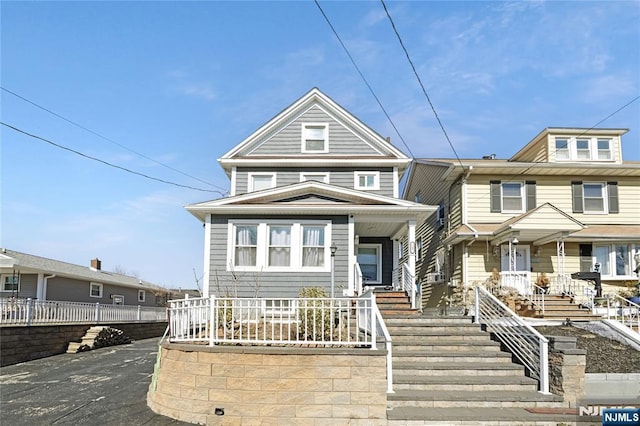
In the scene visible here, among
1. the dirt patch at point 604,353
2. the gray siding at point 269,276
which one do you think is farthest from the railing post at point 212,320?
the dirt patch at point 604,353

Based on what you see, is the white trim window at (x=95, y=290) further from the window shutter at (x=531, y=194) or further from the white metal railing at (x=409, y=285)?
the window shutter at (x=531, y=194)

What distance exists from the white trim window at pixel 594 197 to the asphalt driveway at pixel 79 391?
1605 centimetres

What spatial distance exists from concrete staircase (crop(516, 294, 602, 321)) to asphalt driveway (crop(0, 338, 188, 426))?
1028 cm

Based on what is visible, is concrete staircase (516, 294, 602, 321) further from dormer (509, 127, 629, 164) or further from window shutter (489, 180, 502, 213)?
dormer (509, 127, 629, 164)

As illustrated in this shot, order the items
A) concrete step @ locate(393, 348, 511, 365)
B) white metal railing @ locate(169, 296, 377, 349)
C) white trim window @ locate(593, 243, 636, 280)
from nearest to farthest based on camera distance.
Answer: white metal railing @ locate(169, 296, 377, 349) < concrete step @ locate(393, 348, 511, 365) < white trim window @ locate(593, 243, 636, 280)

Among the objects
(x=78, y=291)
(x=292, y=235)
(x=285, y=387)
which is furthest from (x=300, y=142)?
(x=78, y=291)

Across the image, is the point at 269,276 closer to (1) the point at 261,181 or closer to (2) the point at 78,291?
(1) the point at 261,181

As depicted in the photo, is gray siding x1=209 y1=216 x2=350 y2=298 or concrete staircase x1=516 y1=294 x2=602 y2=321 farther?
gray siding x1=209 y1=216 x2=350 y2=298

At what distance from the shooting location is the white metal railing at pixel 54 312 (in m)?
14.7

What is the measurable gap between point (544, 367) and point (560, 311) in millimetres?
6803

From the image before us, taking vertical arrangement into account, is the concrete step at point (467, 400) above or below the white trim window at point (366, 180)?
below

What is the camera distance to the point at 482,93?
476 inches

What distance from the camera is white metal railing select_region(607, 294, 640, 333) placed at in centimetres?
1196

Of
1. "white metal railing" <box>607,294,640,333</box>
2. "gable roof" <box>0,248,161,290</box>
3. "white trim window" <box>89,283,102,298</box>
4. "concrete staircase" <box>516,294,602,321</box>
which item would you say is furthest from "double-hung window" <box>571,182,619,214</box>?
"white trim window" <box>89,283,102,298</box>
